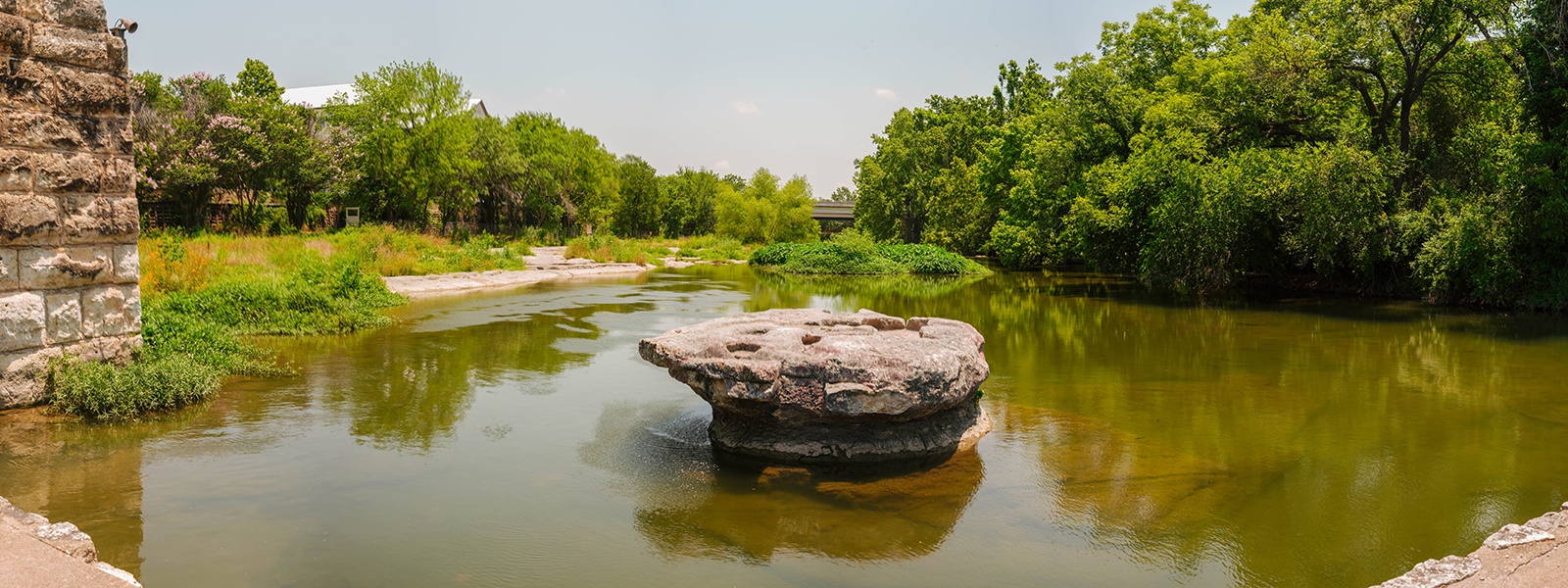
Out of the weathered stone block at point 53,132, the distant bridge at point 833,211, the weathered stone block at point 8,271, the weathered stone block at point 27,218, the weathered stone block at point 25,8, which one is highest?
the distant bridge at point 833,211

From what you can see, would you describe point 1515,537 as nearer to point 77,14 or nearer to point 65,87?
→ point 65,87

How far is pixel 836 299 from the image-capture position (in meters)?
24.0

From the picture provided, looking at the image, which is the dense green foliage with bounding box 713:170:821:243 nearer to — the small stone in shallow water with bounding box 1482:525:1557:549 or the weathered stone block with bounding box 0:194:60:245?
the weathered stone block with bounding box 0:194:60:245

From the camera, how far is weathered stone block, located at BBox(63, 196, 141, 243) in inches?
318

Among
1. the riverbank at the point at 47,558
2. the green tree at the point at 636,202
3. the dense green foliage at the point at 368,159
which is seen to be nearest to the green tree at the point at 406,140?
the dense green foliage at the point at 368,159

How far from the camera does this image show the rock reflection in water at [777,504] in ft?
18.5

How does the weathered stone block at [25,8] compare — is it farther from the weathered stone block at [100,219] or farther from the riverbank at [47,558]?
the riverbank at [47,558]

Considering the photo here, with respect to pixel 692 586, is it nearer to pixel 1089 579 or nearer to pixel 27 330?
pixel 1089 579

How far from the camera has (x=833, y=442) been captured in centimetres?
739

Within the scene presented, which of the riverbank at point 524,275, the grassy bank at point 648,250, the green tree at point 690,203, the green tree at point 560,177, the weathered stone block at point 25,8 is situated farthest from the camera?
the green tree at point 690,203

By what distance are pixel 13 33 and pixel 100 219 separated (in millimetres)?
1680

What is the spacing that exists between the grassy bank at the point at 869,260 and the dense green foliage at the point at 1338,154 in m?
7.32

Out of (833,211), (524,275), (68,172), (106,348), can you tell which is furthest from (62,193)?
(833,211)

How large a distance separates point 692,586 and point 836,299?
1916 cm
